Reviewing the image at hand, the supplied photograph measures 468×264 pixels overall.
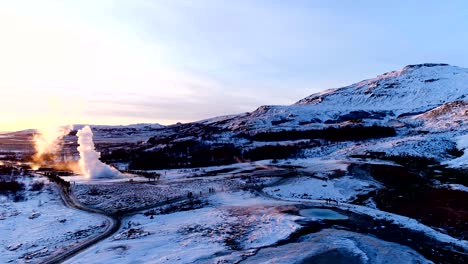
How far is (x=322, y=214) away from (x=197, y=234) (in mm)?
12970

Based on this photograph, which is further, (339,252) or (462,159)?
(462,159)

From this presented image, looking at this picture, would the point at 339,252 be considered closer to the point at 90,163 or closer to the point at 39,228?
the point at 39,228

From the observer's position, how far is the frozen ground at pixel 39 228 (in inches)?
1324

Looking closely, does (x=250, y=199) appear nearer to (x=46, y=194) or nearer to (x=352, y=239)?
(x=352, y=239)

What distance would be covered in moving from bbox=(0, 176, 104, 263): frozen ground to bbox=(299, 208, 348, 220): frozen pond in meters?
19.4

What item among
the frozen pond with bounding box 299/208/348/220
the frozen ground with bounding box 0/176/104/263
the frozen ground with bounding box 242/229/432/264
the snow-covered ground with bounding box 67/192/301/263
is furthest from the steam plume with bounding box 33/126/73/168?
the frozen ground with bounding box 242/229/432/264

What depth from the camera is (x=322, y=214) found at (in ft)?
138

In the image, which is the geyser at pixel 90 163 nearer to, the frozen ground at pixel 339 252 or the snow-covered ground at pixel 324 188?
the snow-covered ground at pixel 324 188

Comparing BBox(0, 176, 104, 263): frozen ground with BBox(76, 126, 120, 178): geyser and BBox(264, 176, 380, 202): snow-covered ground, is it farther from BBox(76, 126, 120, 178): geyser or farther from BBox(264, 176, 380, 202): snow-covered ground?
BBox(264, 176, 380, 202): snow-covered ground

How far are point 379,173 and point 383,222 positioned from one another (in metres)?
Answer: 27.8

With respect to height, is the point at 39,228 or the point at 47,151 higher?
the point at 47,151

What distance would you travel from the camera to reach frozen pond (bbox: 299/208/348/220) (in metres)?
40.4

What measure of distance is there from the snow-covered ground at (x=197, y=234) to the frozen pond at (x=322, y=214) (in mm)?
2257

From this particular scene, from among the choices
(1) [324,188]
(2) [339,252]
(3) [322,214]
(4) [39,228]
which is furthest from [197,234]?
(1) [324,188]
